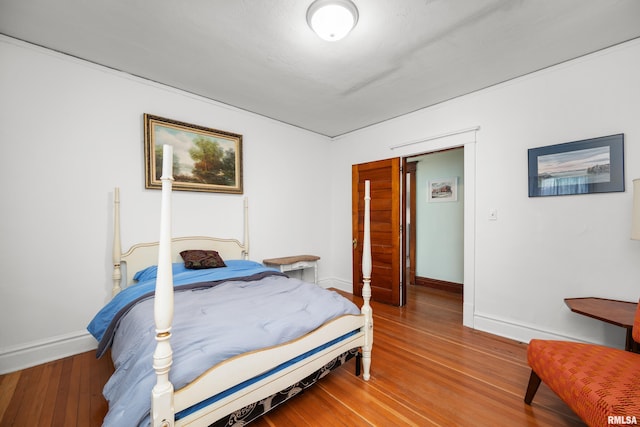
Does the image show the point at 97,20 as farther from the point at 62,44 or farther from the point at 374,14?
the point at 374,14

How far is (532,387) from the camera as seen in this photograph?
1.71 metres

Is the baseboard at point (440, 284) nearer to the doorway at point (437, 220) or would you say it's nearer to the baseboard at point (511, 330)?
the doorway at point (437, 220)

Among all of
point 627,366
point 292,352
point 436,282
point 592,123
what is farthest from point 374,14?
point 436,282

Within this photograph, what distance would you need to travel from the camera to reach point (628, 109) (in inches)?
85.4

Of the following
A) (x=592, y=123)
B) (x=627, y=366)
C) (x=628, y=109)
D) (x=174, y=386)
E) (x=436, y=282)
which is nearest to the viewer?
(x=174, y=386)

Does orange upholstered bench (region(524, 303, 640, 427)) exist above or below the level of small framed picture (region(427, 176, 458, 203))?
below

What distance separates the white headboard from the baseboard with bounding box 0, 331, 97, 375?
49 centimetres

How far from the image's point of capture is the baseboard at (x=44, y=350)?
2.10 m

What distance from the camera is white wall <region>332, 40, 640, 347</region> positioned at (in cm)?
219

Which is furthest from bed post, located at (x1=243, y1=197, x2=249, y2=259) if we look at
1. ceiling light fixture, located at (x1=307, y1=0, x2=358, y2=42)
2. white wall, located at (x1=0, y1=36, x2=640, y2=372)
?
ceiling light fixture, located at (x1=307, y1=0, x2=358, y2=42)

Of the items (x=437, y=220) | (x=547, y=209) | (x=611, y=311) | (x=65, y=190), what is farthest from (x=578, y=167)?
(x=65, y=190)

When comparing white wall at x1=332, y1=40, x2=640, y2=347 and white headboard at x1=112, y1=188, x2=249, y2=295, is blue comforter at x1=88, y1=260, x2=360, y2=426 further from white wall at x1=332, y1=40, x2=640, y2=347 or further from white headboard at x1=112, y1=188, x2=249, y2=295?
white wall at x1=332, y1=40, x2=640, y2=347

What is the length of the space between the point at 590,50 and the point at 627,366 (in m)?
2.56

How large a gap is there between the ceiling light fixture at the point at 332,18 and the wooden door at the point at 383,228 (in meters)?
2.11
